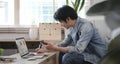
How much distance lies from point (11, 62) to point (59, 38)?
1.92m

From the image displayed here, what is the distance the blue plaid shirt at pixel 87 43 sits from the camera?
101 inches

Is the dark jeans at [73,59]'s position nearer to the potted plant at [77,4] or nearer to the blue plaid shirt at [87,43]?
the blue plaid shirt at [87,43]

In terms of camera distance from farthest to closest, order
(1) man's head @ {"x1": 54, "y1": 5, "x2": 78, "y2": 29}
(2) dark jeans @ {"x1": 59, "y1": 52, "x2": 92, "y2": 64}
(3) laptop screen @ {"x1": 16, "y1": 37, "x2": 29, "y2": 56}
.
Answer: (1) man's head @ {"x1": 54, "y1": 5, "x2": 78, "y2": 29} < (3) laptop screen @ {"x1": 16, "y1": 37, "x2": 29, "y2": 56} < (2) dark jeans @ {"x1": 59, "y1": 52, "x2": 92, "y2": 64}

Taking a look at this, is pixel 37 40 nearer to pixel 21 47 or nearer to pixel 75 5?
pixel 75 5

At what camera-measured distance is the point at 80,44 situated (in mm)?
2537

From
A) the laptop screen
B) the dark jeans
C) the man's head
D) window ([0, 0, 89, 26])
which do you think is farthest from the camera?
window ([0, 0, 89, 26])

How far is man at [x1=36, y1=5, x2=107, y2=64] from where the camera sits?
2.54 metres

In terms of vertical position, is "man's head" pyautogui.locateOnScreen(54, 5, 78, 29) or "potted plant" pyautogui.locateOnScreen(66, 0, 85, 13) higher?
"potted plant" pyautogui.locateOnScreen(66, 0, 85, 13)

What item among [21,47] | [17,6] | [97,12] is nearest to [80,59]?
[21,47]

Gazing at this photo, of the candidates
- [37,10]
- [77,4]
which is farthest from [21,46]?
[37,10]

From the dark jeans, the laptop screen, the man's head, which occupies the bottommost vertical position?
the dark jeans

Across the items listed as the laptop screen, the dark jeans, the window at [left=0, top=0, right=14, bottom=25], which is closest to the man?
the dark jeans

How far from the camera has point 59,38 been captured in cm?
406

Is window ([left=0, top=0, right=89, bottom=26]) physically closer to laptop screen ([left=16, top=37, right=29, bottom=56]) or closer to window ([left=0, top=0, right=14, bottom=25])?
window ([left=0, top=0, right=14, bottom=25])
